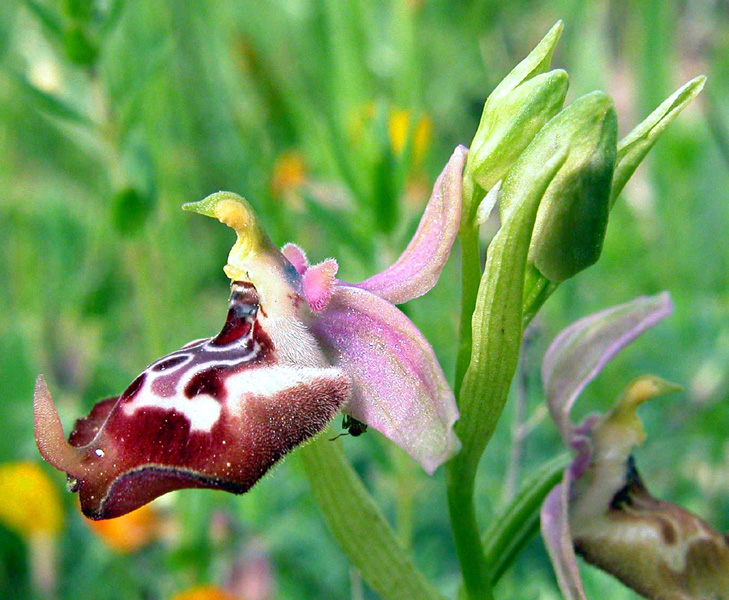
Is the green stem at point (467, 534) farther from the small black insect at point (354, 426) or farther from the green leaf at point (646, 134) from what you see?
the green leaf at point (646, 134)

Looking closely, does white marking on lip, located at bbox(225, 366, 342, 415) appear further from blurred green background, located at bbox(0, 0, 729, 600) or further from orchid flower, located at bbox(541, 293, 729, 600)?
blurred green background, located at bbox(0, 0, 729, 600)

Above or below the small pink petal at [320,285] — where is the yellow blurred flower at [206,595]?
below

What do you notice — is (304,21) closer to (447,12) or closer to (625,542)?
(447,12)

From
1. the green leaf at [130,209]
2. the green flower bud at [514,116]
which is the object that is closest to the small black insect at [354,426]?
the green flower bud at [514,116]

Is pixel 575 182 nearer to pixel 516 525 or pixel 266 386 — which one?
pixel 266 386

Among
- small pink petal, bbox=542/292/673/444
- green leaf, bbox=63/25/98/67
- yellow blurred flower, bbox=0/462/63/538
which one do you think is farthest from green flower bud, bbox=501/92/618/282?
yellow blurred flower, bbox=0/462/63/538

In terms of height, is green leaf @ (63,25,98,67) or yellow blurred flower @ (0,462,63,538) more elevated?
green leaf @ (63,25,98,67)

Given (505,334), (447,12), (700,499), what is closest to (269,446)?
(505,334)
